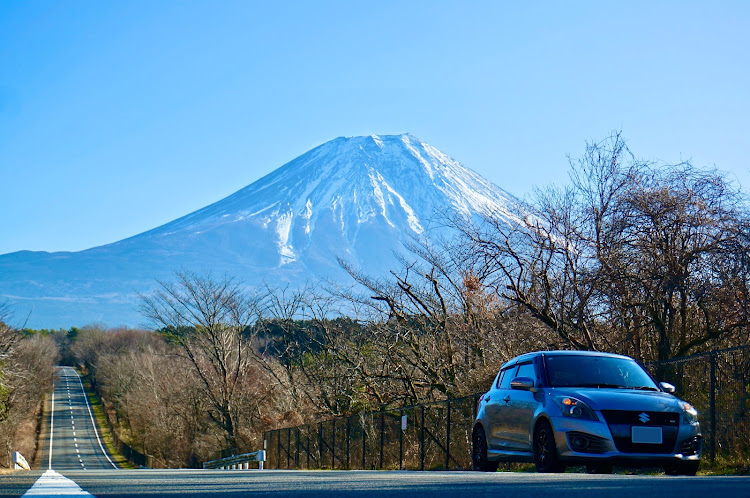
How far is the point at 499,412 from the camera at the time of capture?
12852 mm

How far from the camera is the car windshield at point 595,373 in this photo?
38.8 ft

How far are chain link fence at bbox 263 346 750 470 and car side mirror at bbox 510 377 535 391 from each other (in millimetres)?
2700

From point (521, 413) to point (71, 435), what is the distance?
92761mm

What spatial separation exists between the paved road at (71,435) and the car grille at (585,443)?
5850 centimetres

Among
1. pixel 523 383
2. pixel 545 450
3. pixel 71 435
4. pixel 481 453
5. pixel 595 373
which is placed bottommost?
pixel 71 435

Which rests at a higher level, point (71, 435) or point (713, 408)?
point (713, 408)

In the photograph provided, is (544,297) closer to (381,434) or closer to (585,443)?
(381,434)

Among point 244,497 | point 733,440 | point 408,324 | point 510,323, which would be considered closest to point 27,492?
point 244,497

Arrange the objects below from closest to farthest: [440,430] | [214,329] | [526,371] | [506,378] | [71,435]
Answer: [526,371], [506,378], [440,430], [214,329], [71,435]

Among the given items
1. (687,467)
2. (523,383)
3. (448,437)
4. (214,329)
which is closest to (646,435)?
(687,467)

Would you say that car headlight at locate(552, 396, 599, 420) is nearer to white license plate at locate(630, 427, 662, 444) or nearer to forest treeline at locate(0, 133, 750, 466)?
white license plate at locate(630, 427, 662, 444)

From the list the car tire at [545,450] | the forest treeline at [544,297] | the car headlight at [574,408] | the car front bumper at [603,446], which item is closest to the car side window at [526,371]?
the car tire at [545,450]

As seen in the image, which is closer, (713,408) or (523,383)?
(523,383)

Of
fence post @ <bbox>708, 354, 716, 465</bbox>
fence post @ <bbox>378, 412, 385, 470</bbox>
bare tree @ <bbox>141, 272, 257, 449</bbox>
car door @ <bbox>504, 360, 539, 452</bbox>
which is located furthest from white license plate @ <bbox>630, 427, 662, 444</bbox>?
bare tree @ <bbox>141, 272, 257, 449</bbox>
